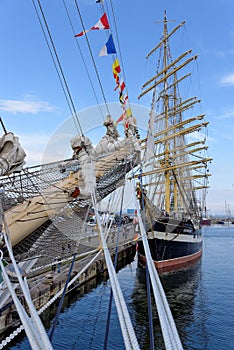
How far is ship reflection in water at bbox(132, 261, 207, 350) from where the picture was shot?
10203 millimetres

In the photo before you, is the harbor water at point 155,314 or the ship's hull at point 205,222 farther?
the ship's hull at point 205,222

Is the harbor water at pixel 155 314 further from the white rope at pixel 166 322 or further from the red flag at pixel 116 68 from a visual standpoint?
the red flag at pixel 116 68

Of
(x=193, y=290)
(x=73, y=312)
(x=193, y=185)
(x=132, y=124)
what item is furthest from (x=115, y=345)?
(x=193, y=185)

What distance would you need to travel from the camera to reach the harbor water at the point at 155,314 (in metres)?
9.89

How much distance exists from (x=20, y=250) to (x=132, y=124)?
18.4ft

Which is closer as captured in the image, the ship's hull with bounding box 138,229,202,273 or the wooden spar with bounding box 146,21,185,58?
the ship's hull with bounding box 138,229,202,273

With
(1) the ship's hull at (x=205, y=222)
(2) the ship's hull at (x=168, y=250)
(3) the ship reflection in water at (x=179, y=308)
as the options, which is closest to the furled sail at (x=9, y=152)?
(3) the ship reflection in water at (x=179, y=308)

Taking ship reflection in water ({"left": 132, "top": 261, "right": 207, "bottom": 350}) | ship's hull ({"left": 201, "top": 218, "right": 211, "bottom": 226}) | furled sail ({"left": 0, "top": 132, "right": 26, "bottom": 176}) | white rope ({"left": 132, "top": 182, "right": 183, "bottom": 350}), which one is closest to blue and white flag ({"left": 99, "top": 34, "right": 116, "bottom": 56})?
furled sail ({"left": 0, "top": 132, "right": 26, "bottom": 176})

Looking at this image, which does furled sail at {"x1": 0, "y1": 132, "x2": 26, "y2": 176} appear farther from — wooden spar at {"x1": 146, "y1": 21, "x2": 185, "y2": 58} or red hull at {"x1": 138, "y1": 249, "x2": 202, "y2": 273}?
wooden spar at {"x1": 146, "y1": 21, "x2": 185, "y2": 58}

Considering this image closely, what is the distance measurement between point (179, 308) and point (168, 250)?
8346 millimetres

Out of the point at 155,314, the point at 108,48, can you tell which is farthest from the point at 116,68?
the point at 155,314

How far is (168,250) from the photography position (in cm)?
2173

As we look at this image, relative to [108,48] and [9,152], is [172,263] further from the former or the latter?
[9,152]

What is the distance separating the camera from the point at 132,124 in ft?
31.9
